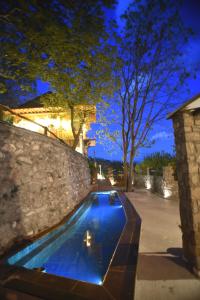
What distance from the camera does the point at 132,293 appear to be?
8.28 ft

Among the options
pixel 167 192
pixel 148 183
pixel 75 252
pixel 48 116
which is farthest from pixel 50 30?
pixel 148 183

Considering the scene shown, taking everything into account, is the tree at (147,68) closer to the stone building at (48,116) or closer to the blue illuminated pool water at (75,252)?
the stone building at (48,116)

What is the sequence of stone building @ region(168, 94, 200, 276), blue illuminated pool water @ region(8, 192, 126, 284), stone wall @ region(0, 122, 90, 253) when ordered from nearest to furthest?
stone building @ region(168, 94, 200, 276) → blue illuminated pool water @ region(8, 192, 126, 284) → stone wall @ region(0, 122, 90, 253)

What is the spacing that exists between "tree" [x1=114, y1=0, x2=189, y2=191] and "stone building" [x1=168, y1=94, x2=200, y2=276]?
10265 mm

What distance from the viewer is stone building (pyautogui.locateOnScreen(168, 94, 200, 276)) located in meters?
2.72

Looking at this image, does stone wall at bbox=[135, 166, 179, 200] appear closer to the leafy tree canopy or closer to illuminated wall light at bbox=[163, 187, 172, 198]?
illuminated wall light at bbox=[163, 187, 172, 198]

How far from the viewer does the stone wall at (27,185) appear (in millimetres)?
4473

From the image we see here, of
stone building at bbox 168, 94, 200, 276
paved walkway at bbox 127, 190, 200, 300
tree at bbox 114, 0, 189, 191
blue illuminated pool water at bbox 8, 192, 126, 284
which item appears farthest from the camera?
tree at bbox 114, 0, 189, 191

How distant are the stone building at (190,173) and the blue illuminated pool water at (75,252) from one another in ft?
5.24

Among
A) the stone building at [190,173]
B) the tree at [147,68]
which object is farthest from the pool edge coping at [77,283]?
the tree at [147,68]

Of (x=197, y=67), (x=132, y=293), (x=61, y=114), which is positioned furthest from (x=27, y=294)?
(x=197, y=67)

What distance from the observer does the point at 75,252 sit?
4.67 metres

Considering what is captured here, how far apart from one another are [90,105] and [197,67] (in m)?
7.45

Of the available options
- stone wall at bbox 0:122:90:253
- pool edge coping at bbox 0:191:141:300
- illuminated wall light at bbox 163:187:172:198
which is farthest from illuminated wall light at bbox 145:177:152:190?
pool edge coping at bbox 0:191:141:300
